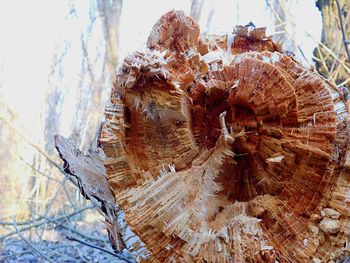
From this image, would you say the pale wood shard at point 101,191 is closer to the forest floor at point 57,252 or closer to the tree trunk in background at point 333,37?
the forest floor at point 57,252

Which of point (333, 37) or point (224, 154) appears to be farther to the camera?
point (333, 37)

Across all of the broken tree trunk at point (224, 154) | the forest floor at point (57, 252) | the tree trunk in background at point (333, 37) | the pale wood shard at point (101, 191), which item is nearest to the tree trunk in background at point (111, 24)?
the forest floor at point (57, 252)

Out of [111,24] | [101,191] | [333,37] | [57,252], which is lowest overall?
[57,252]

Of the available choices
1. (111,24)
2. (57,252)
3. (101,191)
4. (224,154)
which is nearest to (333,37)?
(224,154)

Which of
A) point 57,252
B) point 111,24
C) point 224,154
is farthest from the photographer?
point 111,24

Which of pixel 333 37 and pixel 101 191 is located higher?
pixel 333 37

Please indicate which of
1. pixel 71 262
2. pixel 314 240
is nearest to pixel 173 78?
pixel 314 240

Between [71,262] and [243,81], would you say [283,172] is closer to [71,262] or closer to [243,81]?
[243,81]

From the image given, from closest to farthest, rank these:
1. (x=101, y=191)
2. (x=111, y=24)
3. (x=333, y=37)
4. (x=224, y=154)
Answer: (x=224, y=154) < (x=101, y=191) < (x=333, y=37) < (x=111, y=24)

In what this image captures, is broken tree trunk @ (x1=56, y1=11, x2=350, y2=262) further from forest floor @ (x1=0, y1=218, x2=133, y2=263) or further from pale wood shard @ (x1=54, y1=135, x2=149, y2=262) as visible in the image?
forest floor @ (x1=0, y1=218, x2=133, y2=263)

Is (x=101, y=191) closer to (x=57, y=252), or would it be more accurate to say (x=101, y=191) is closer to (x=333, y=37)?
(x=57, y=252)
